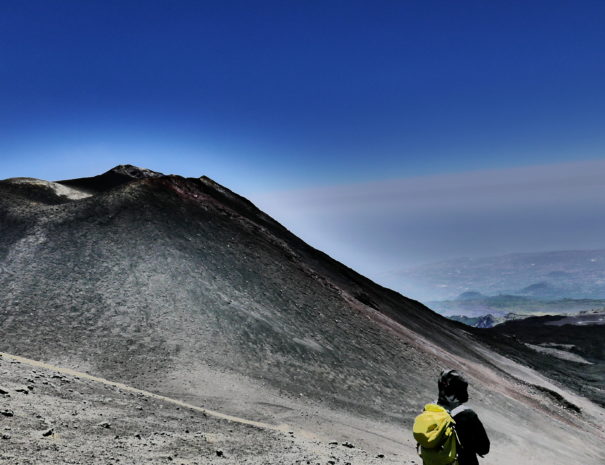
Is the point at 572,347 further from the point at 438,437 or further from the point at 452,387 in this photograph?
the point at 438,437

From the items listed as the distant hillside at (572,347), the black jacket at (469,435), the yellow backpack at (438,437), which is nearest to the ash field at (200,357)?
the yellow backpack at (438,437)

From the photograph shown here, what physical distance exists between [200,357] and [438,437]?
18.1 metres

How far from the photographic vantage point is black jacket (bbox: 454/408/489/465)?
249 inches

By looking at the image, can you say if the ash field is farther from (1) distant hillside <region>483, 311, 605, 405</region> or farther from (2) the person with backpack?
(1) distant hillside <region>483, 311, 605, 405</region>

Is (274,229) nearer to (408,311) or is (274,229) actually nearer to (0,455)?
(408,311)

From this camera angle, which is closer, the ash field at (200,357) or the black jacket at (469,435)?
the black jacket at (469,435)

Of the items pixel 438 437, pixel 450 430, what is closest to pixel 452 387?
pixel 450 430

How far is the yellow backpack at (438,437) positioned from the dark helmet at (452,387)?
326mm

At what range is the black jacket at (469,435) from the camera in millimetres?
6320

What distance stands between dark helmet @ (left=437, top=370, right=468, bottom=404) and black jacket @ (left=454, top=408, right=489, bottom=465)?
228 millimetres

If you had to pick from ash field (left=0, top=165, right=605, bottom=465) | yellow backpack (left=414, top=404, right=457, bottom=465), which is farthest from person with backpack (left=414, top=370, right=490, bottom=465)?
ash field (left=0, top=165, right=605, bottom=465)

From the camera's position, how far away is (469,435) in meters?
6.32

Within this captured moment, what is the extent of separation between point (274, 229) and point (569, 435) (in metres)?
32.1

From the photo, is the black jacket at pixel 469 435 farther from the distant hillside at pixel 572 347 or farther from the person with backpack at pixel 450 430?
the distant hillside at pixel 572 347
